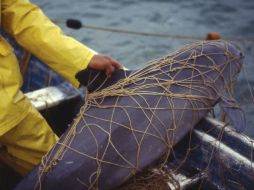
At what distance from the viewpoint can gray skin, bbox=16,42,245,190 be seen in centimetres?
304

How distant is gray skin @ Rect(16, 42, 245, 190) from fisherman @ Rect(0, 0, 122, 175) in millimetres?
203

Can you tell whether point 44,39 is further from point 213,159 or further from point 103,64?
point 213,159

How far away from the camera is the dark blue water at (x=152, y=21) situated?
9.39 meters

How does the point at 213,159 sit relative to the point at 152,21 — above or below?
above

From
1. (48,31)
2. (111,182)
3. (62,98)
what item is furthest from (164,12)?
(111,182)

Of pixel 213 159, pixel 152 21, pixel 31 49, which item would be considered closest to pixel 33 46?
pixel 31 49

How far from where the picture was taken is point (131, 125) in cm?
317

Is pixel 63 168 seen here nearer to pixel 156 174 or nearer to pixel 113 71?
pixel 156 174

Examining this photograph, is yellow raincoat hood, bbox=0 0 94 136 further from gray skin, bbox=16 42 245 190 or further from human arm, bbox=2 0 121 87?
gray skin, bbox=16 42 245 190

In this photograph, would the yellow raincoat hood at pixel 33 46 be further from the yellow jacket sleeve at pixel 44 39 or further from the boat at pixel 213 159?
the boat at pixel 213 159

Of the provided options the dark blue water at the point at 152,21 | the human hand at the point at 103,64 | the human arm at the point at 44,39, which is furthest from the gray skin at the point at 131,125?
the dark blue water at the point at 152,21

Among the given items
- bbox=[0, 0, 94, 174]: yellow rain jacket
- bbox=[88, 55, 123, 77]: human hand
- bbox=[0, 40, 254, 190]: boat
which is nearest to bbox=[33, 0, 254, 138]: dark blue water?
bbox=[0, 40, 254, 190]: boat

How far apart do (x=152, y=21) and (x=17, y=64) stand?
720 cm

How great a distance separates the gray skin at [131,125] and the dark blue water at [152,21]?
474 centimetres
